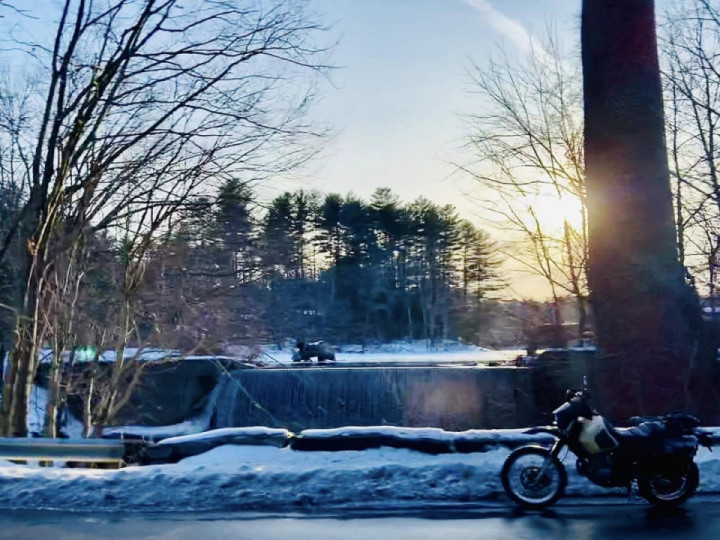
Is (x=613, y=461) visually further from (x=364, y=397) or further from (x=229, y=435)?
(x=364, y=397)

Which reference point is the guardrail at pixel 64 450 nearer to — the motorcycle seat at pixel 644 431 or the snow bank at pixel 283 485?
the snow bank at pixel 283 485

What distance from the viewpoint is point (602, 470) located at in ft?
22.7

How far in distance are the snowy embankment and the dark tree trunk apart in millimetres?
2314

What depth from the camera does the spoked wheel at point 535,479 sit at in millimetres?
6969

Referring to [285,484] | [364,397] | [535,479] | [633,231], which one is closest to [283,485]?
[285,484]

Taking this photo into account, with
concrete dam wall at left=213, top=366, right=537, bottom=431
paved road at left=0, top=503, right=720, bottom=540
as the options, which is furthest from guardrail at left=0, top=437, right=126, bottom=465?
concrete dam wall at left=213, top=366, right=537, bottom=431

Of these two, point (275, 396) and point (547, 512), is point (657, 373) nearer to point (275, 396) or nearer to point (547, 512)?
point (547, 512)

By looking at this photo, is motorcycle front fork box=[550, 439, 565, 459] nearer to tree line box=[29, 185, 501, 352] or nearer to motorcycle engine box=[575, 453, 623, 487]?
motorcycle engine box=[575, 453, 623, 487]

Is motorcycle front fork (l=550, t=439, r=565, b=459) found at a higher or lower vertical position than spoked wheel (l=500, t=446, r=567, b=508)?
higher

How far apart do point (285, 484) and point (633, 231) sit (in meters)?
5.60

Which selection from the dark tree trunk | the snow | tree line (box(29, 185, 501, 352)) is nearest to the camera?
the snow

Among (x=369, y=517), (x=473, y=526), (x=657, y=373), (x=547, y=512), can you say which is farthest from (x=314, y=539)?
(x=657, y=373)

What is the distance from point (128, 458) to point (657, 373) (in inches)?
259

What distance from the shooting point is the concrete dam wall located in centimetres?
2686
